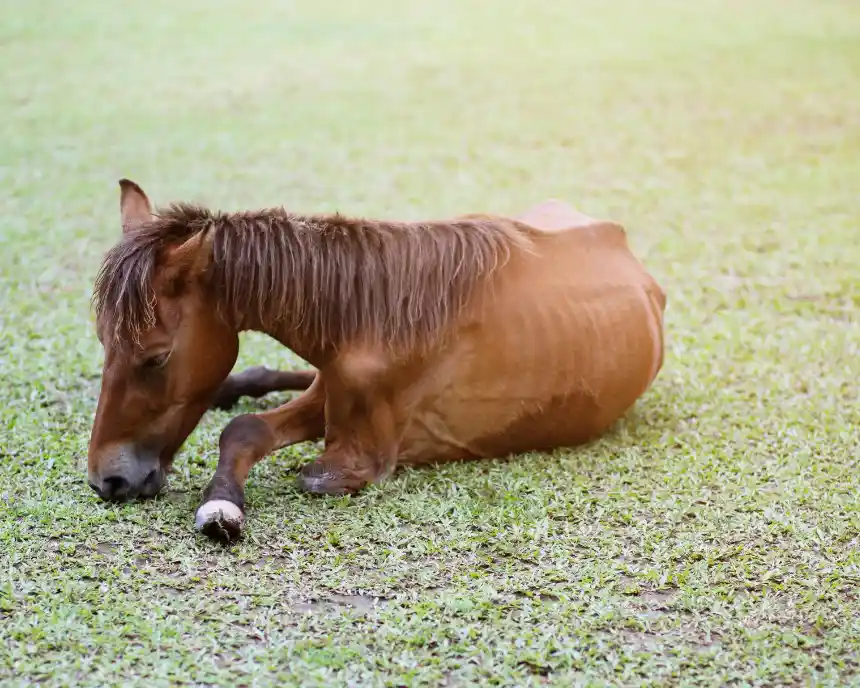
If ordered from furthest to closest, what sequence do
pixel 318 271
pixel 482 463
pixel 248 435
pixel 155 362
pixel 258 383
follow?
pixel 258 383, pixel 482 463, pixel 248 435, pixel 318 271, pixel 155 362

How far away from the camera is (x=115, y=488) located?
3.11m

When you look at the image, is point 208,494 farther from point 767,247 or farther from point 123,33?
point 123,33

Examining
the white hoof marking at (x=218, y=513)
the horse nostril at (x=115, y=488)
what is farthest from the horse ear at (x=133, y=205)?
the white hoof marking at (x=218, y=513)

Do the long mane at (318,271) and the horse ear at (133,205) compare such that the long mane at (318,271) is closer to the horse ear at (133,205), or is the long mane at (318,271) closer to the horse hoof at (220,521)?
the horse ear at (133,205)

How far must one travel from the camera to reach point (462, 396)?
11.3ft

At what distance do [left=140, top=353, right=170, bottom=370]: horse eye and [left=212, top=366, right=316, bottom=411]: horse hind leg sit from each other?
3.04ft

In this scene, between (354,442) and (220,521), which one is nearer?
(220,521)

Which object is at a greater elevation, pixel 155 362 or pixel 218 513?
pixel 155 362

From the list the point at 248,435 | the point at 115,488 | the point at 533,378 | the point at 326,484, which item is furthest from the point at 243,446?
the point at 533,378

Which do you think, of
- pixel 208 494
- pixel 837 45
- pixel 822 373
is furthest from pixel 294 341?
pixel 837 45

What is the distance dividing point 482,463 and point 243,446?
80 centimetres

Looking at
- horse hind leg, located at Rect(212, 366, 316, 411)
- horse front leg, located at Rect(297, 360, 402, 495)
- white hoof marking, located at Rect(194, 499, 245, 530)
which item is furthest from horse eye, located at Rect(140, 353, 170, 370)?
horse hind leg, located at Rect(212, 366, 316, 411)

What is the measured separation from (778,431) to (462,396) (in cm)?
123

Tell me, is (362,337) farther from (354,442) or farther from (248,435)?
(248,435)
